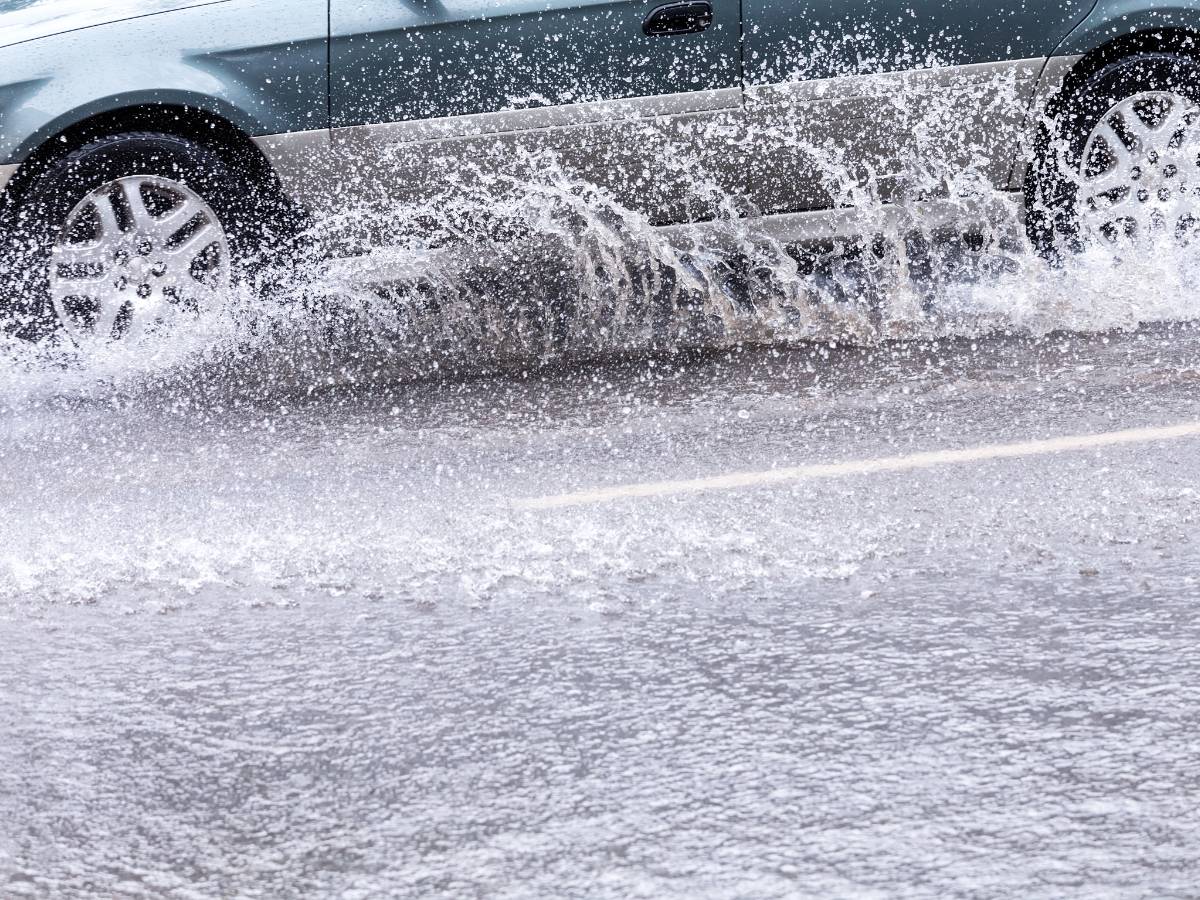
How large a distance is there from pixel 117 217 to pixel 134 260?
166mm

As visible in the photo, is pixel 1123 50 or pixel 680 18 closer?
pixel 680 18

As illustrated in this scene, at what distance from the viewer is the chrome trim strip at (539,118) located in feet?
21.2

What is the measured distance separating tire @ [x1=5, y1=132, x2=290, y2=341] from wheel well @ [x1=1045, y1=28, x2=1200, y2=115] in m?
2.91

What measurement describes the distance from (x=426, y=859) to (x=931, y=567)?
162 centimetres

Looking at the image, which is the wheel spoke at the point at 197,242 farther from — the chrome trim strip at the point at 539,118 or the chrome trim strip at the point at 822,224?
the chrome trim strip at the point at 822,224

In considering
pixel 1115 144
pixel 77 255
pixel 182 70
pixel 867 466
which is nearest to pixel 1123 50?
pixel 1115 144

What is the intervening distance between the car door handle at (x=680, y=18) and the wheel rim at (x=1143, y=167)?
1557 mm

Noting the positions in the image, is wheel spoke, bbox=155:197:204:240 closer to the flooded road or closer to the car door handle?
the flooded road

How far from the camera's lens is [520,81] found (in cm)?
647

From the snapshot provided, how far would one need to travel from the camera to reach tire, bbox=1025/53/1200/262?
271 inches

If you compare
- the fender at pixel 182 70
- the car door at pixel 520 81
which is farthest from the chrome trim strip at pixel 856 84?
the fender at pixel 182 70

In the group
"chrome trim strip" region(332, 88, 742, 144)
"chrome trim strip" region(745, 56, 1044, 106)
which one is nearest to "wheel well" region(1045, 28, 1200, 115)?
"chrome trim strip" region(745, 56, 1044, 106)

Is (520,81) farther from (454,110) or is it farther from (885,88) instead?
(885,88)

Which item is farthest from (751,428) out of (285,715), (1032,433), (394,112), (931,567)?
(285,715)
